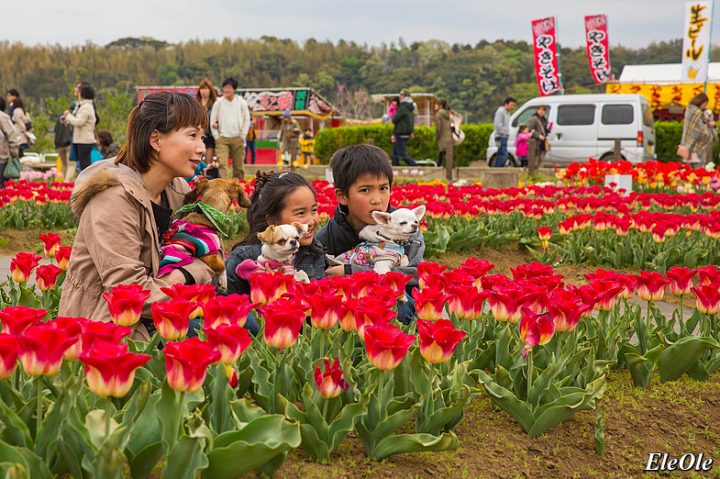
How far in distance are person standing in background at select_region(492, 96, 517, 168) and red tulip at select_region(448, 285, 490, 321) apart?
16.2 meters

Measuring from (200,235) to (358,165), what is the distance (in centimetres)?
106

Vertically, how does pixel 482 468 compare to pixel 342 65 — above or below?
below

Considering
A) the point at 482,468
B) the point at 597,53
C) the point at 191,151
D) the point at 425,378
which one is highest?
the point at 597,53

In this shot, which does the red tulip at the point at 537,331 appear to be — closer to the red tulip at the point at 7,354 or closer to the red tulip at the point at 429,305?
the red tulip at the point at 429,305

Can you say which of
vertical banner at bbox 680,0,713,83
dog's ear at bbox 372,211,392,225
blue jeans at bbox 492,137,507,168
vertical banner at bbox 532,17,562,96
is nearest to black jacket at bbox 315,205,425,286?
dog's ear at bbox 372,211,392,225

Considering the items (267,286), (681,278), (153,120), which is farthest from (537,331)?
(153,120)

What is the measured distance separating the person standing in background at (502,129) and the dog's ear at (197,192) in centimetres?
1550

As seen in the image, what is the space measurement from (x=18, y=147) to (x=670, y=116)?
74.9 ft

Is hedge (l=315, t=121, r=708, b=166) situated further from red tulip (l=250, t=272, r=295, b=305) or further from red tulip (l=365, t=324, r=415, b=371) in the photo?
A: red tulip (l=365, t=324, r=415, b=371)

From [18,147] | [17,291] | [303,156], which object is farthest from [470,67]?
[17,291]

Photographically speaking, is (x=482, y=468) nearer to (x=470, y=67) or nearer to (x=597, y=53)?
(x=597, y=53)

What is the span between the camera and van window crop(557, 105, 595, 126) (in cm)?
1980

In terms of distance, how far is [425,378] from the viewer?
93.7 inches

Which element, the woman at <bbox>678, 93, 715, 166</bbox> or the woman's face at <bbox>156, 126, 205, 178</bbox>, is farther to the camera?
the woman at <bbox>678, 93, 715, 166</bbox>
